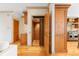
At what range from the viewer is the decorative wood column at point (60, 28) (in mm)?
6125

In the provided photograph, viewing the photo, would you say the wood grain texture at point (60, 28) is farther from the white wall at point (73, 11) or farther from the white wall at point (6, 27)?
the white wall at point (6, 27)

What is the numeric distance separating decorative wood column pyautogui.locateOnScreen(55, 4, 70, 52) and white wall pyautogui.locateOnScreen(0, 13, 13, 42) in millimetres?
4569

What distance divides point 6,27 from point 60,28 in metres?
4.83

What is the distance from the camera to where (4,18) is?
973cm

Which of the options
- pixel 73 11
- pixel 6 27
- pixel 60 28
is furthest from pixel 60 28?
pixel 6 27

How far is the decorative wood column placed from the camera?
612cm

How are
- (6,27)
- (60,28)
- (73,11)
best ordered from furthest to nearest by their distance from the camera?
(6,27) < (73,11) < (60,28)

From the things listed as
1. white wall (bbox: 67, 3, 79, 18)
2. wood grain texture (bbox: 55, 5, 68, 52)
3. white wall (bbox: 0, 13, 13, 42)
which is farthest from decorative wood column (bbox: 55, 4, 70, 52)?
white wall (bbox: 0, 13, 13, 42)

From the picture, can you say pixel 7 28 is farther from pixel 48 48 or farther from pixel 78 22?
pixel 78 22

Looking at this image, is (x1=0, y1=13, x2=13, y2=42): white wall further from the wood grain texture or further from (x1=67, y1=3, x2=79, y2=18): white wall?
the wood grain texture

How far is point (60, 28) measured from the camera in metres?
6.21

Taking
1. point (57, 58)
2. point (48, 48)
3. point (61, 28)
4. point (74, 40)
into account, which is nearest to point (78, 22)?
point (74, 40)

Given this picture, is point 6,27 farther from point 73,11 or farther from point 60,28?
point 60,28

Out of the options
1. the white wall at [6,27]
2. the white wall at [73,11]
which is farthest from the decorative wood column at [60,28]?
the white wall at [6,27]
